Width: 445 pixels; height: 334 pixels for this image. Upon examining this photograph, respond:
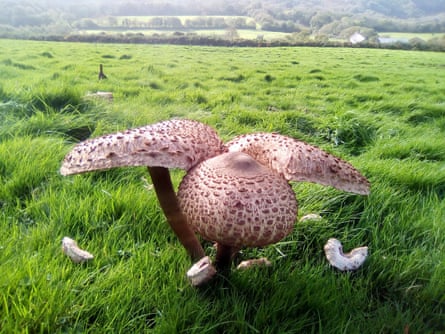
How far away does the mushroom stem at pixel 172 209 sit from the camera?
0.91m

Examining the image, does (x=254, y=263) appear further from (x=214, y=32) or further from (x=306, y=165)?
(x=214, y=32)

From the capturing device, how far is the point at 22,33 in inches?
76.1

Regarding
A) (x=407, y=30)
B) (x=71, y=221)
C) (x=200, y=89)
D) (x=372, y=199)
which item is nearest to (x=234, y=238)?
(x=71, y=221)

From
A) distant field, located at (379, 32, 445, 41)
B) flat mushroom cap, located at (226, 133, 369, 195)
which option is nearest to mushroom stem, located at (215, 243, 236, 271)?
flat mushroom cap, located at (226, 133, 369, 195)

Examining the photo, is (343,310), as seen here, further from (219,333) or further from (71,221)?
(71,221)

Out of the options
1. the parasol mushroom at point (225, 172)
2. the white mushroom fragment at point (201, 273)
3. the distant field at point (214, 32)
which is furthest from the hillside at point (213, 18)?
the white mushroom fragment at point (201, 273)

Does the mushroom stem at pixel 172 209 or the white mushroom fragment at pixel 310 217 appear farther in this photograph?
the white mushroom fragment at pixel 310 217

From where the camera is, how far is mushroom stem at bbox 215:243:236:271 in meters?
0.96

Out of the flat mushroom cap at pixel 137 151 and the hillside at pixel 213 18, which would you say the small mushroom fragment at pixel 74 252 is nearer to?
the flat mushroom cap at pixel 137 151

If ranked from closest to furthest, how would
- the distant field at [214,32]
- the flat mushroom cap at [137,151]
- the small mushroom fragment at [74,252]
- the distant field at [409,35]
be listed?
the flat mushroom cap at [137,151]
the small mushroom fragment at [74,252]
the distant field at [214,32]
the distant field at [409,35]

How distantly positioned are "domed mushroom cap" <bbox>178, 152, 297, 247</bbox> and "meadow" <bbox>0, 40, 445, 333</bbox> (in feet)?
0.72

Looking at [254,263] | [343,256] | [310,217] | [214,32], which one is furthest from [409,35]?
[254,263]

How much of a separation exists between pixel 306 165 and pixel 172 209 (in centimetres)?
38

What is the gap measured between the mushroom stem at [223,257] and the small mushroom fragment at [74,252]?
14.0 inches
